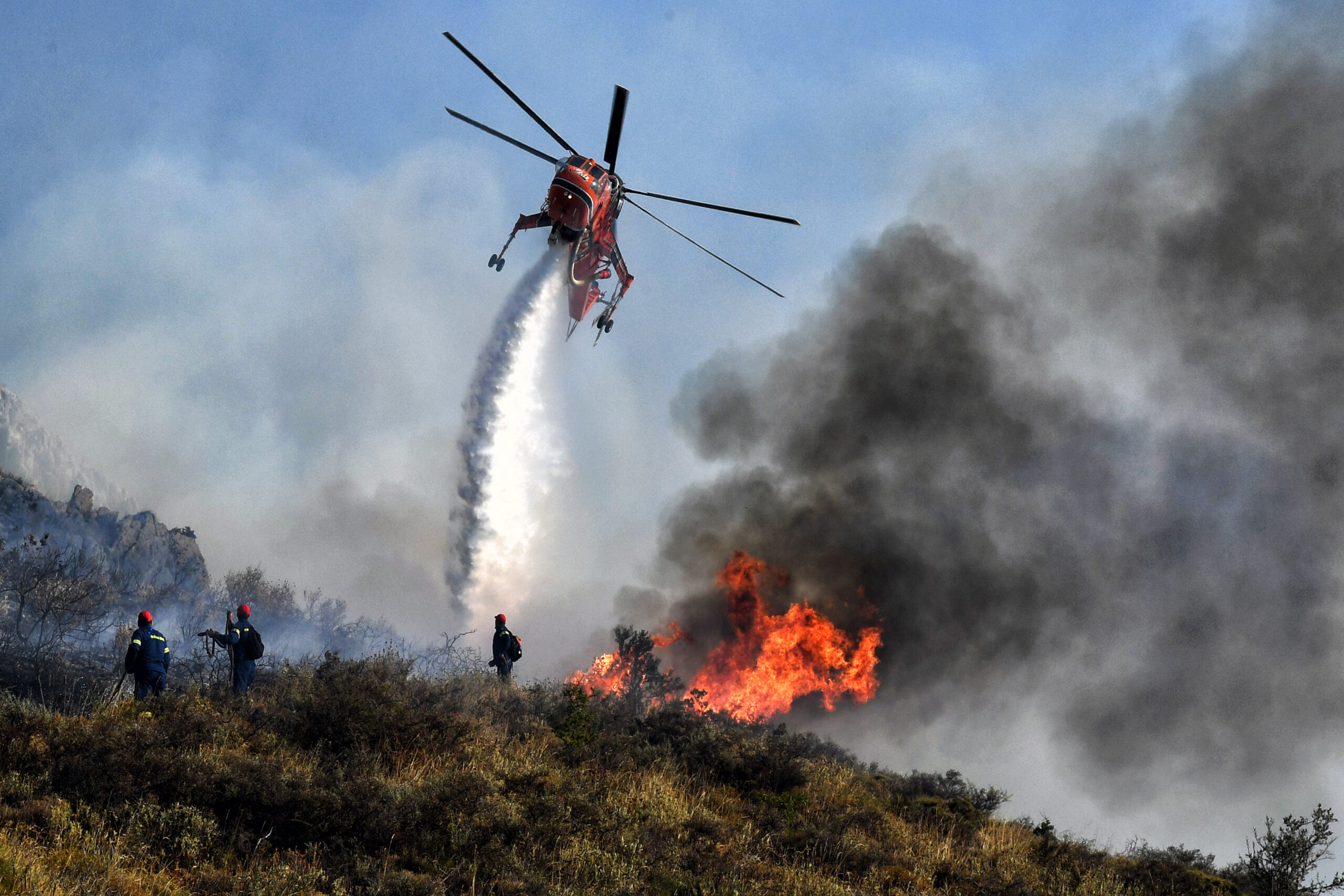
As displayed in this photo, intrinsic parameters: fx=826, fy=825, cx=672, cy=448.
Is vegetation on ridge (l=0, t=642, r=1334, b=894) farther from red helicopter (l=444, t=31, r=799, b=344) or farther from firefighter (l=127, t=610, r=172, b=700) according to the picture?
red helicopter (l=444, t=31, r=799, b=344)

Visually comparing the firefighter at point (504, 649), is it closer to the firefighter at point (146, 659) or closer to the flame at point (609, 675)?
the firefighter at point (146, 659)

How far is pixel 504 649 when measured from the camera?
63.1 ft

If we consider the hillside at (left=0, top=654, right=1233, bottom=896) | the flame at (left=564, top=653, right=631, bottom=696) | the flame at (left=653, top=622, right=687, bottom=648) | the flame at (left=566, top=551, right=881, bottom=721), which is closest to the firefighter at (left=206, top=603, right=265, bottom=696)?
the hillside at (left=0, top=654, right=1233, bottom=896)

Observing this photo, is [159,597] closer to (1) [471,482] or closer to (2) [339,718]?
(1) [471,482]

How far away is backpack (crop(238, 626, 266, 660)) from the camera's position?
1443 centimetres

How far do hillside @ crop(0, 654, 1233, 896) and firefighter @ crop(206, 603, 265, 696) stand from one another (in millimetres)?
589

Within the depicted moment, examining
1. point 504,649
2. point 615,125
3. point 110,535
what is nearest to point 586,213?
point 615,125

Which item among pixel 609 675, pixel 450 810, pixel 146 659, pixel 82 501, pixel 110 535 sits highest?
pixel 82 501

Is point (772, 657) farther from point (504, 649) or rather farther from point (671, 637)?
point (504, 649)

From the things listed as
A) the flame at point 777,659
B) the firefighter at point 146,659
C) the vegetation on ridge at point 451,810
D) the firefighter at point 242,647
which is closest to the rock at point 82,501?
the flame at point 777,659

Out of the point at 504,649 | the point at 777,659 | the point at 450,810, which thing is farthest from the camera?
the point at 777,659

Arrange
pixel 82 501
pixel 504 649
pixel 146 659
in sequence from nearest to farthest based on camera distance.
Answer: pixel 146 659
pixel 504 649
pixel 82 501

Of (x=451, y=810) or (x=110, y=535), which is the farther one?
(x=110, y=535)

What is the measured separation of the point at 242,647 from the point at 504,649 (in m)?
6.13
